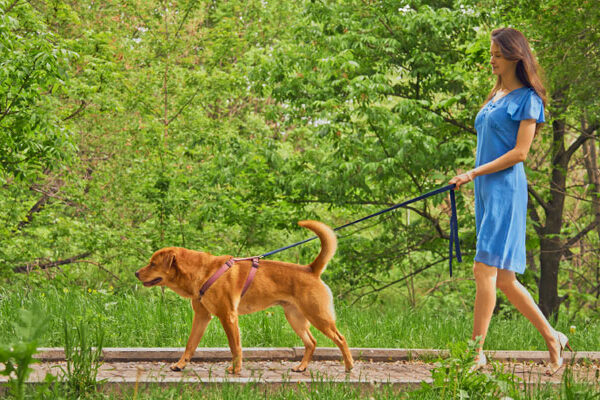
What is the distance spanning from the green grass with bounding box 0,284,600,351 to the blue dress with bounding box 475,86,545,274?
1670 millimetres

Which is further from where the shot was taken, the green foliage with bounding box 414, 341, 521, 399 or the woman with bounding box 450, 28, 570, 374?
the woman with bounding box 450, 28, 570, 374

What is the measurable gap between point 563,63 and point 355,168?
3140mm

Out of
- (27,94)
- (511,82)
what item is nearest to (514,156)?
(511,82)

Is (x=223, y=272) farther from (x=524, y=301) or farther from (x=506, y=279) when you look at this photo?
(x=524, y=301)

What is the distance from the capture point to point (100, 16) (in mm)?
13555

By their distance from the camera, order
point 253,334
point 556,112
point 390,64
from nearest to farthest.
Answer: point 253,334
point 556,112
point 390,64

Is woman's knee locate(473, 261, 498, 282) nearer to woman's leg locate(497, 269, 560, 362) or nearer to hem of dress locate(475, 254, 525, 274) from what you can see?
hem of dress locate(475, 254, 525, 274)

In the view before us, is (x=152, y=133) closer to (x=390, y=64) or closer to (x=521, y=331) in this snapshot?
(x=390, y=64)

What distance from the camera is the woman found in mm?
4539

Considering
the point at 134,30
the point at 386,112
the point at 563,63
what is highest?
the point at 134,30

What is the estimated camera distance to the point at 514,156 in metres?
4.50

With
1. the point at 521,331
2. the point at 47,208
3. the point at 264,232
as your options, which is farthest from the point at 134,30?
the point at 521,331

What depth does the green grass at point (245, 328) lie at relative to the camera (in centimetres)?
575

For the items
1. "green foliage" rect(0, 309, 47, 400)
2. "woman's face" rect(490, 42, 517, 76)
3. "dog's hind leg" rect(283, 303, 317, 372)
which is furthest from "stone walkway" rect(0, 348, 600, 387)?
"woman's face" rect(490, 42, 517, 76)
